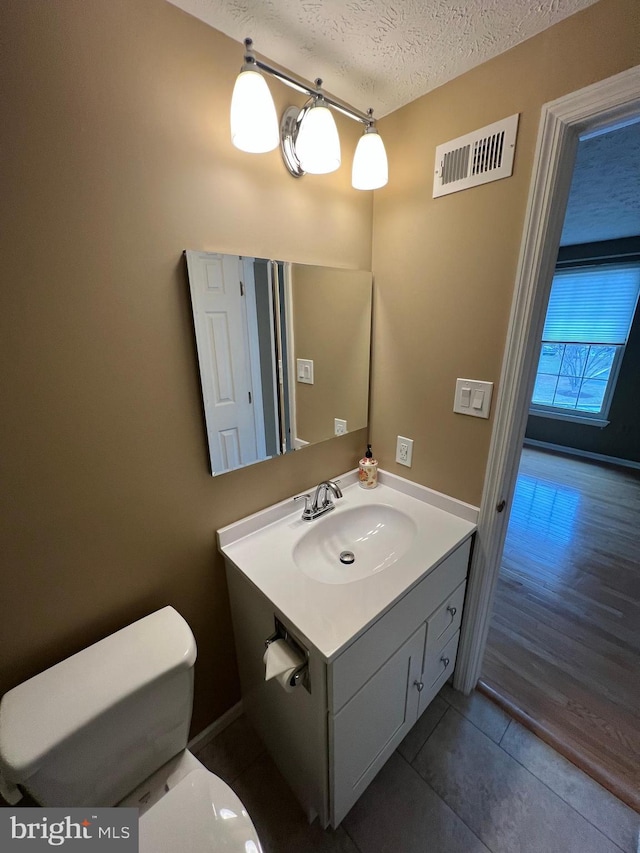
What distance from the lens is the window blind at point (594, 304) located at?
3.48m

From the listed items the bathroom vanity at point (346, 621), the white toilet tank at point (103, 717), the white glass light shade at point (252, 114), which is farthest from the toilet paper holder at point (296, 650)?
the white glass light shade at point (252, 114)

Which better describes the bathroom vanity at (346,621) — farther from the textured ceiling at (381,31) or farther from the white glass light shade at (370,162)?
the textured ceiling at (381,31)

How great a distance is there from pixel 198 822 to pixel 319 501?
89cm

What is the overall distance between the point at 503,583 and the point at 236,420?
1.98 m

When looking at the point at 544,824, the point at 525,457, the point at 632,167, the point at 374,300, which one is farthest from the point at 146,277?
the point at 525,457

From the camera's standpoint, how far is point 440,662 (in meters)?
1.30

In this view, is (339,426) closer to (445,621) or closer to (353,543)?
(353,543)

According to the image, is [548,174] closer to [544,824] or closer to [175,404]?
[175,404]

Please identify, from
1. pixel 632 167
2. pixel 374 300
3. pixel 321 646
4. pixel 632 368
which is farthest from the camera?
pixel 632 368

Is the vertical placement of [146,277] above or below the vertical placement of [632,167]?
below

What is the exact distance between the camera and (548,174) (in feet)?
2.91

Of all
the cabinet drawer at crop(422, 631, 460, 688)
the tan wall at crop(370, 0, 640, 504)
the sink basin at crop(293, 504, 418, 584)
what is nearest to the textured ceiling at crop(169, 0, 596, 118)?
the tan wall at crop(370, 0, 640, 504)

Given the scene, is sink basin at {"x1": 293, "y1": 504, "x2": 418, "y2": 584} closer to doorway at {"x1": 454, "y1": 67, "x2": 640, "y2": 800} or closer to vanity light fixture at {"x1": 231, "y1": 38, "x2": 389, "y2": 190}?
doorway at {"x1": 454, "y1": 67, "x2": 640, "y2": 800}

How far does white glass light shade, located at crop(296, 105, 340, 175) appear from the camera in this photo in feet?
3.05
